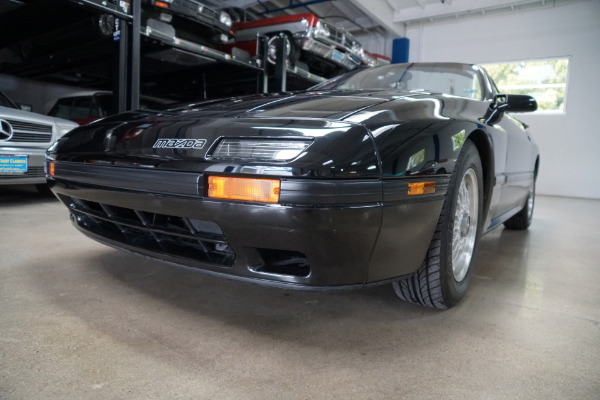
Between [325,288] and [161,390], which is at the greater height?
[325,288]

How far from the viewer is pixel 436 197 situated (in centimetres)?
120

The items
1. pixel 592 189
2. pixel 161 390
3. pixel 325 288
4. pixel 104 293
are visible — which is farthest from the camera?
pixel 592 189

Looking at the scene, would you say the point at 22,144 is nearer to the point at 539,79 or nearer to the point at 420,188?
the point at 420,188

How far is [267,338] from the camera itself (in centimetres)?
117

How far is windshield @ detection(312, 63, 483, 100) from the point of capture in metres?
2.12

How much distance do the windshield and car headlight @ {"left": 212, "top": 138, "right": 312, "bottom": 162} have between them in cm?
125

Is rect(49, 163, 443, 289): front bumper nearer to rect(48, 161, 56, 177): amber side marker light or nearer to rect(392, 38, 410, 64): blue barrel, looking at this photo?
A: rect(48, 161, 56, 177): amber side marker light

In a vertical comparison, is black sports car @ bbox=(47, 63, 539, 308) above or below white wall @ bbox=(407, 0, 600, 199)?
below

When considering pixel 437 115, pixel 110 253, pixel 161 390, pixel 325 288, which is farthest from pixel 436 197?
pixel 110 253

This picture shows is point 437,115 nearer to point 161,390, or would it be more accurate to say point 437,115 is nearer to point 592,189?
point 161,390

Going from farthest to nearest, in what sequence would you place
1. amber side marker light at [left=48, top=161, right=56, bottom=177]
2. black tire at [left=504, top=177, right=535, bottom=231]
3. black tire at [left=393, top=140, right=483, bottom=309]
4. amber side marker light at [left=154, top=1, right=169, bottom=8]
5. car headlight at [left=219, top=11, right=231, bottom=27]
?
car headlight at [left=219, top=11, right=231, bottom=27], amber side marker light at [left=154, top=1, right=169, bottom=8], black tire at [left=504, top=177, right=535, bottom=231], amber side marker light at [left=48, top=161, right=56, bottom=177], black tire at [left=393, top=140, right=483, bottom=309]

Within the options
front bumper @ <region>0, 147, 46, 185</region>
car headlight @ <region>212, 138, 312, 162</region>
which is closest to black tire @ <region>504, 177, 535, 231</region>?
car headlight @ <region>212, 138, 312, 162</region>

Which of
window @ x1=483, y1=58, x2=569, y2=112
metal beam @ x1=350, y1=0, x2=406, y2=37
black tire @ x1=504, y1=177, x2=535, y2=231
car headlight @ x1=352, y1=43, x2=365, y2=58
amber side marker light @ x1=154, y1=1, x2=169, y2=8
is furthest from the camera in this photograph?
window @ x1=483, y1=58, x2=569, y2=112

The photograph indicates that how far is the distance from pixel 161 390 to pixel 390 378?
56 cm
